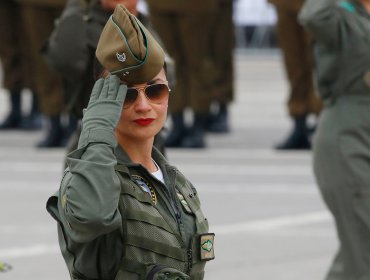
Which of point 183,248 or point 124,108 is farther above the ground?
point 124,108

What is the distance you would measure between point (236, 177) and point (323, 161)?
478 cm

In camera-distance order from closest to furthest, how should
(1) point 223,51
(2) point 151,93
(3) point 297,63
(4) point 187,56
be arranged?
(2) point 151,93
(3) point 297,63
(4) point 187,56
(1) point 223,51

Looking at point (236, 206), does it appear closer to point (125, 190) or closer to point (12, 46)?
point (12, 46)

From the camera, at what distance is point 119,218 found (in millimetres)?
A: 3791

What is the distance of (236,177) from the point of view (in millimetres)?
12109

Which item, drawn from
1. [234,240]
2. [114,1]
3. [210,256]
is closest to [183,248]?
[210,256]

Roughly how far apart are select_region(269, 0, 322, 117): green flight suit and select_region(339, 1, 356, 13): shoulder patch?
5958 millimetres

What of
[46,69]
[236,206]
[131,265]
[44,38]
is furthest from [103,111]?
[46,69]

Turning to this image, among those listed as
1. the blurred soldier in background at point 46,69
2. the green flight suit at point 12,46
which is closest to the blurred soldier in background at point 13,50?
the green flight suit at point 12,46

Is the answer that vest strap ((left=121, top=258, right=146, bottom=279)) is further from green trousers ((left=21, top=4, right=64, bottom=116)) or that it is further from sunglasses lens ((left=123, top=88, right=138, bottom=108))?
green trousers ((left=21, top=4, right=64, bottom=116))

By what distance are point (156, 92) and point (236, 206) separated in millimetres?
6719

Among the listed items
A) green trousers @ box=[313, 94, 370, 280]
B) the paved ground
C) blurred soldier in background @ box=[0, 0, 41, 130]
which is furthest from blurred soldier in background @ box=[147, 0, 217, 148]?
green trousers @ box=[313, 94, 370, 280]

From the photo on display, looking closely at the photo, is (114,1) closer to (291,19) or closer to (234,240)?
(234,240)

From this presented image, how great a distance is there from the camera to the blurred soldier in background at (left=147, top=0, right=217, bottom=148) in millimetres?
13422
